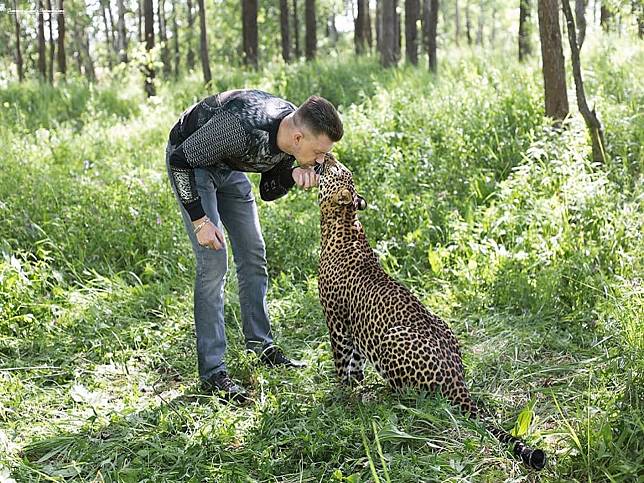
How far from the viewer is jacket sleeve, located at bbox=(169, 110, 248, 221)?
3.74m

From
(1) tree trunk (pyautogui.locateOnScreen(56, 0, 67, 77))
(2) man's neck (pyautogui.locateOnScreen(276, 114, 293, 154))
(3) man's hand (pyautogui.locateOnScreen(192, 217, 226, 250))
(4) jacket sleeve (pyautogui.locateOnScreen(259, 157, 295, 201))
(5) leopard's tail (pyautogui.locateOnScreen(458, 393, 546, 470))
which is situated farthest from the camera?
(1) tree trunk (pyautogui.locateOnScreen(56, 0, 67, 77))

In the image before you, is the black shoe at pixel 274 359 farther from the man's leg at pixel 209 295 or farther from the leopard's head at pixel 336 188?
the leopard's head at pixel 336 188

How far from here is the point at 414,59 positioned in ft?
44.6

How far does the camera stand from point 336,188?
393 cm

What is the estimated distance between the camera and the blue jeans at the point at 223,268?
13.5ft

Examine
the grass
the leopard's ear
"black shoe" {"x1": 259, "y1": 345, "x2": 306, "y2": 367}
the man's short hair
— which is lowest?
"black shoe" {"x1": 259, "y1": 345, "x2": 306, "y2": 367}

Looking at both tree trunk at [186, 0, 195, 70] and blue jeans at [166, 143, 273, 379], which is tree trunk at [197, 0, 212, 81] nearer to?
blue jeans at [166, 143, 273, 379]

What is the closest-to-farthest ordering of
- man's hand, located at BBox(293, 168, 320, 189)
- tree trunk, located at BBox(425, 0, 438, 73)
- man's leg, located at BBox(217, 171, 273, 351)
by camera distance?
man's hand, located at BBox(293, 168, 320, 189) → man's leg, located at BBox(217, 171, 273, 351) → tree trunk, located at BBox(425, 0, 438, 73)

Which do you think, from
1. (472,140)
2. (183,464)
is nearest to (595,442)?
(183,464)

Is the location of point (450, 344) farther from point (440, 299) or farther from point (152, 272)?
point (152, 272)

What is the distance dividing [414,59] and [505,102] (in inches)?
243

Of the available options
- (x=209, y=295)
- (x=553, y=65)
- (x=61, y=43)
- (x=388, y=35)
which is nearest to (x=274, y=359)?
(x=209, y=295)

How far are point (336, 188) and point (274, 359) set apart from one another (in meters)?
1.31

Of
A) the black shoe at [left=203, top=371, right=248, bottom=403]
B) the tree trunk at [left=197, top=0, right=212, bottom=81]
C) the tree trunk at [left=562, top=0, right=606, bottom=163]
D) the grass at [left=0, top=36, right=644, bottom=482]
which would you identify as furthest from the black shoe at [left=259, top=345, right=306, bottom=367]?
the tree trunk at [left=197, top=0, right=212, bottom=81]
